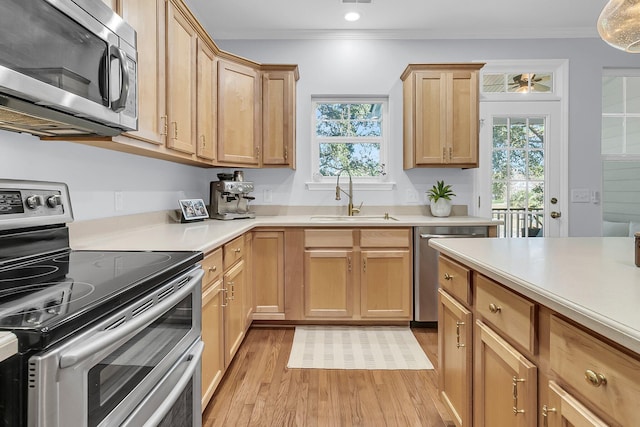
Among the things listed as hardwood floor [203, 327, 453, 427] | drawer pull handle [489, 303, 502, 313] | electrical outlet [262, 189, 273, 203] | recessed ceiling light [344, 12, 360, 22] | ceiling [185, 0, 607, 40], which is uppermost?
ceiling [185, 0, 607, 40]

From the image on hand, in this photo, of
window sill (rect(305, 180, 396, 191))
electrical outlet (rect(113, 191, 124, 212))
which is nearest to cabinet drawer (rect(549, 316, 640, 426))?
electrical outlet (rect(113, 191, 124, 212))

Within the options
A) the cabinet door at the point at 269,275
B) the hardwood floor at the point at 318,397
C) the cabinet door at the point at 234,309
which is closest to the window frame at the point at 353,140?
the cabinet door at the point at 269,275

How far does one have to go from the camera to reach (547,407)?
3.07 ft

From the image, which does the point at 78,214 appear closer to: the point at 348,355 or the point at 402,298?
the point at 348,355

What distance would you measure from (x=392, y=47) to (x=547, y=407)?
352 cm

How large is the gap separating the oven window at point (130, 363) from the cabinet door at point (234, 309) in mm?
847

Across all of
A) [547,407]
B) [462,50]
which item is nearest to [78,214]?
[547,407]

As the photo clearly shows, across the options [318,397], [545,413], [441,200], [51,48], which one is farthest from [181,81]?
[441,200]

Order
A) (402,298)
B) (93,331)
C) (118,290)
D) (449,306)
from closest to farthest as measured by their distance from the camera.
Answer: (93,331), (118,290), (449,306), (402,298)

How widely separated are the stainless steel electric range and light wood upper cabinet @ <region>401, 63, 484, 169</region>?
2541 millimetres

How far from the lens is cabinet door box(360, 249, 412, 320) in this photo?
312 centimetres

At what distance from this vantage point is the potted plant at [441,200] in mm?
3541

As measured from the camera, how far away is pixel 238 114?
10.4 feet

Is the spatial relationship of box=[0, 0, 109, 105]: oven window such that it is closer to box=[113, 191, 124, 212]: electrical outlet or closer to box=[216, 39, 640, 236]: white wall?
box=[113, 191, 124, 212]: electrical outlet
